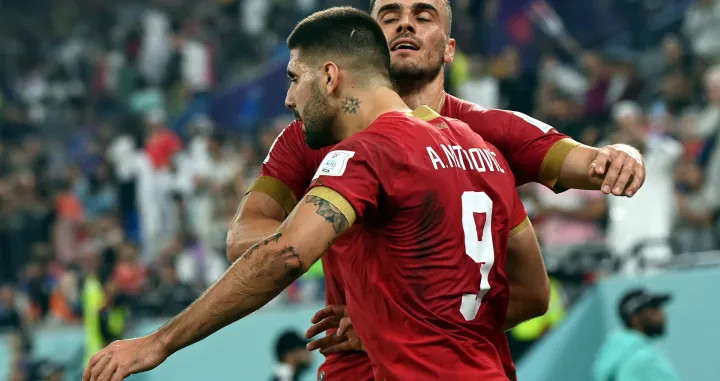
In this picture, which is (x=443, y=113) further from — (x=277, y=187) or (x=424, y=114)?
(x=424, y=114)

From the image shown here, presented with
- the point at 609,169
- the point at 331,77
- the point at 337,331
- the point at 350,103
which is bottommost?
the point at 337,331

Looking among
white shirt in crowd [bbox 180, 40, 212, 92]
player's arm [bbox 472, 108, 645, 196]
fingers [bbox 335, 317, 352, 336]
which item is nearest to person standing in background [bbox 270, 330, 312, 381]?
player's arm [bbox 472, 108, 645, 196]

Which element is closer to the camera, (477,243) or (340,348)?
(477,243)

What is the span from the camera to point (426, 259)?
3.94m

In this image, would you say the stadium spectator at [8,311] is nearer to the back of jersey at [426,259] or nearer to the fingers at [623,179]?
the back of jersey at [426,259]

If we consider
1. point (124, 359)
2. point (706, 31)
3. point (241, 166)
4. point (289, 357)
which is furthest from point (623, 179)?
point (241, 166)

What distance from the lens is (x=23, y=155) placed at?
1850 cm

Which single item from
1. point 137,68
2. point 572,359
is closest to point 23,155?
point 137,68

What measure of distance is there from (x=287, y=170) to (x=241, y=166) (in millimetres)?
9643

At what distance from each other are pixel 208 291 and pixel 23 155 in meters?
15.5

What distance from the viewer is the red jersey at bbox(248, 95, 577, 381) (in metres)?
4.81

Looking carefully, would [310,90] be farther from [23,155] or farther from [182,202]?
[23,155]

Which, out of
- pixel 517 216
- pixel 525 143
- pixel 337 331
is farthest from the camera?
pixel 525 143

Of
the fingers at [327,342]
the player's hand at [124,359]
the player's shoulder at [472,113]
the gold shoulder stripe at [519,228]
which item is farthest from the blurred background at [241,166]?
the player's hand at [124,359]
